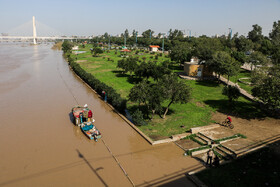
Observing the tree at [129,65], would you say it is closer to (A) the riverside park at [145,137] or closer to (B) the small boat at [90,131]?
(A) the riverside park at [145,137]

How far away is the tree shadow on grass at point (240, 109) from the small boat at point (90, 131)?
12.0m

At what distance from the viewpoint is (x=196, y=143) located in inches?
539

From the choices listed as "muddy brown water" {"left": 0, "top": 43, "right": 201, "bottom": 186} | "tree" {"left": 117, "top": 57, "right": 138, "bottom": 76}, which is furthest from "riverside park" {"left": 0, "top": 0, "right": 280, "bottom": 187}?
"tree" {"left": 117, "top": 57, "right": 138, "bottom": 76}

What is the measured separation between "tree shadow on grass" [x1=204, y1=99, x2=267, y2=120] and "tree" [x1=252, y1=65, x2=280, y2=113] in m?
1.76

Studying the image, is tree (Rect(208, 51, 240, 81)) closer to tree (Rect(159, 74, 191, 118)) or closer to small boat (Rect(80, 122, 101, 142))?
tree (Rect(159, 74, 191, 118))

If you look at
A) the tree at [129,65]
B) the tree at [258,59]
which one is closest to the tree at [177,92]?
the tree at [129,65]

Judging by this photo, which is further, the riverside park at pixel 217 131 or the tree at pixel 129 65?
the tree at pixel 129 65

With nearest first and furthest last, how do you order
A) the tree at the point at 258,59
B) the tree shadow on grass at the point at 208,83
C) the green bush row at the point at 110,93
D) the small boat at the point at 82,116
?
the small boat at the point at 82,116 → the green bush row at the point at 110,93 → the tree shadow on grass at the point at 208,83 → the tree at the point at 258,59

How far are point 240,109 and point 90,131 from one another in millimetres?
14521

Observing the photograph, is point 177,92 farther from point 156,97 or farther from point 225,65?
point 225,65

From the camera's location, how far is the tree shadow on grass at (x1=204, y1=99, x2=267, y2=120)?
60.5ft

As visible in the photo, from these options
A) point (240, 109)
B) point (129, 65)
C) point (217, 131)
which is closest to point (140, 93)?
point (217, 131)

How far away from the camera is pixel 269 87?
52.8ft

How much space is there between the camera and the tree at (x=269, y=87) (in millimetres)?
15788
